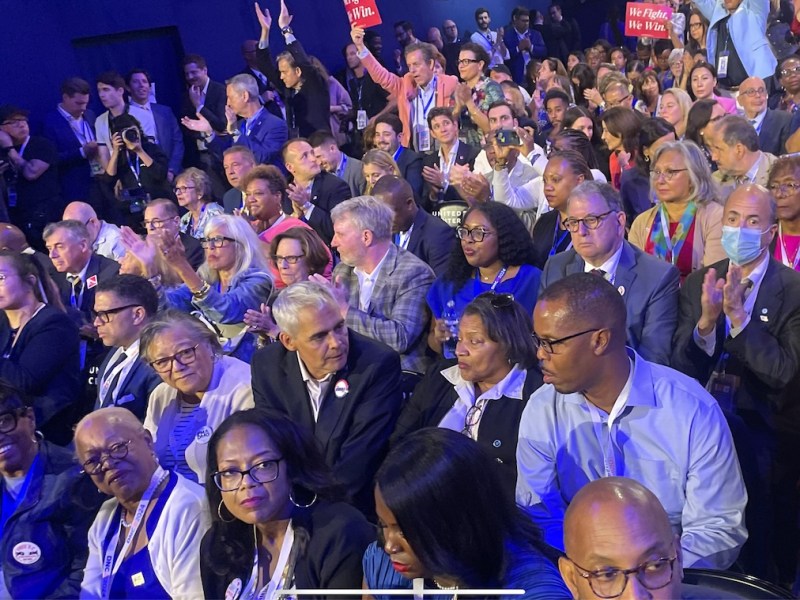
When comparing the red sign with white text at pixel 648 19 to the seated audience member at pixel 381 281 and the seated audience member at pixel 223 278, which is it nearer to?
the seated audience member at pixel 381 281

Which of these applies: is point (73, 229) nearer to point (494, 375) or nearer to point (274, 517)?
point (494, 375)

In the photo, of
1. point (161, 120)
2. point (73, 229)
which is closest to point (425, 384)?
point (73, 229)

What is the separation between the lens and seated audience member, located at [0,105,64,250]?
24.9 feet

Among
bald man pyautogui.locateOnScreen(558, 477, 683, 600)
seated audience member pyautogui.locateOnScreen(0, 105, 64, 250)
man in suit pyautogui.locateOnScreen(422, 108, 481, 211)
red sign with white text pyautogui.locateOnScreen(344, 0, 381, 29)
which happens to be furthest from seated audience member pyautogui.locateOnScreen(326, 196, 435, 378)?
red sign with white text pyautogui.locateOnScreen(344, 0, 381, 29)

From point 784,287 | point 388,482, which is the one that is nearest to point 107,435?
point 388,482

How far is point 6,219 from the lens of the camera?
727 cm

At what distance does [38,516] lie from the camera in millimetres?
3252

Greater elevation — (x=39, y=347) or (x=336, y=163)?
(x=336, y=163)

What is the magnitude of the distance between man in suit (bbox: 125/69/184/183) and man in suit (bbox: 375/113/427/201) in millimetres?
2493

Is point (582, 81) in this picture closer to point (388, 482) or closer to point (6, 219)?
point (6, 219)

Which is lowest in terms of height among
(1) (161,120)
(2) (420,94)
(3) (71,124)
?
(2) (420,94)

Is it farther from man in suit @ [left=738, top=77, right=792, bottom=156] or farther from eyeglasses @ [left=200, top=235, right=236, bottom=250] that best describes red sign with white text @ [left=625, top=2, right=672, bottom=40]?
eyeglasses @ [left=200, top=235, right=236, bottom=250]

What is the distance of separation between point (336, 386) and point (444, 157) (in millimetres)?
3758

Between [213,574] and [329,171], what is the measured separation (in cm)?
448
